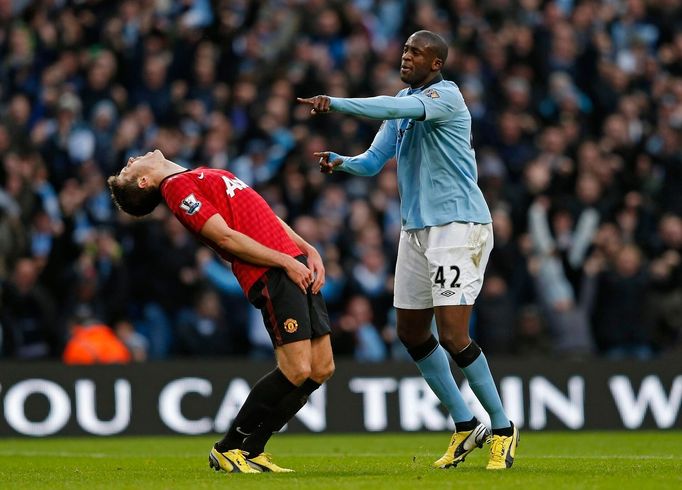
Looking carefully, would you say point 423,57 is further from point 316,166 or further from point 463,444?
point 316,166

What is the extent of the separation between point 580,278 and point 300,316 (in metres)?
8.96

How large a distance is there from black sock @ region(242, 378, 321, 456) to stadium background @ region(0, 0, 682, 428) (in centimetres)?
606

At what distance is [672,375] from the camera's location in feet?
48.2

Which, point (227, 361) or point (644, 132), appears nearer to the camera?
point (227, 361)

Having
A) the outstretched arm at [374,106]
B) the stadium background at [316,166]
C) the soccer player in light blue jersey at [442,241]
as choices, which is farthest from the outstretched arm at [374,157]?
the stadium background at [316,166]

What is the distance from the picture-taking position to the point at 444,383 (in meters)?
9.17

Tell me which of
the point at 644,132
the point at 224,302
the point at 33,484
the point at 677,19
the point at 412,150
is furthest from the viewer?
the point at 677,19

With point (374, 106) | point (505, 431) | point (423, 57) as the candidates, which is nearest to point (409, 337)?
point (505, 431)

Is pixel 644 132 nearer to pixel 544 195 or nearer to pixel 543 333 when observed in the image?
pixel 544 195

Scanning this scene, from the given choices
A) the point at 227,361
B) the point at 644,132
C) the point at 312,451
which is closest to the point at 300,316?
the point at 312,451

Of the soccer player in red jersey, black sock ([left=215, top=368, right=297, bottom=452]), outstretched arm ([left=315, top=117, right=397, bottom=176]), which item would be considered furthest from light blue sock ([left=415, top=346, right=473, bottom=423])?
outstretched arm ([left=315, top=117, right=397, bottom=176])

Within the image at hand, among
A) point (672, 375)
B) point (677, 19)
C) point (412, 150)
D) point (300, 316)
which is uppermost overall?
point (677, 19)

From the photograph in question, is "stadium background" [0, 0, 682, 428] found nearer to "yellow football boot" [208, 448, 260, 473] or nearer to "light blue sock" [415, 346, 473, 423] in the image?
"light blue sock" [415, 346, 473, 423]

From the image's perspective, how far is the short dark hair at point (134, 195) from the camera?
8.66 meters
